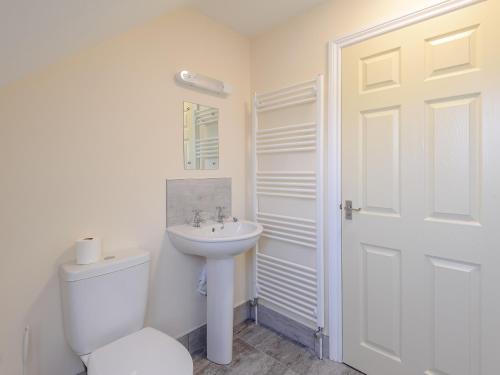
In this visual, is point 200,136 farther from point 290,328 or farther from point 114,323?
point 290,328

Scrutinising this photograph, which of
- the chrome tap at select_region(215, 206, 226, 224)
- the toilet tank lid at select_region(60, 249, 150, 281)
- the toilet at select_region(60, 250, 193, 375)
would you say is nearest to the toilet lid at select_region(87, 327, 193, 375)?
the toilet at select_region(60, 250, 193, 375)

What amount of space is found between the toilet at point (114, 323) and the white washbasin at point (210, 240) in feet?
0.96

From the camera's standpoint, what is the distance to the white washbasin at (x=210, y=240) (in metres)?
1.62

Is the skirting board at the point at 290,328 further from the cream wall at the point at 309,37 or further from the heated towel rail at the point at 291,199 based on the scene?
the cream wall at the point at 309,37

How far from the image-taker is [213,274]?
1.82 m

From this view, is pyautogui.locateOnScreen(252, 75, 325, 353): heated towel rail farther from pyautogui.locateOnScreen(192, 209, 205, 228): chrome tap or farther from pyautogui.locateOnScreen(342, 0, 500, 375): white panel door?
pyautogui.locateOnScreen(192, 209, 205, 228): chrome tap

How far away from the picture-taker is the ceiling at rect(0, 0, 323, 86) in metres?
0.77

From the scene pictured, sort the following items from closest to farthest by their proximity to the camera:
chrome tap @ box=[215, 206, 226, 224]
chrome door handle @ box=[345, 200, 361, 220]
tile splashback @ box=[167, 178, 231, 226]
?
chrome door handle @ box=[345, 200, 361, 220]
tile splashback @ box=[167, 178, 231, 226]
chrome tap @ box=[215, 206, 226, 224]

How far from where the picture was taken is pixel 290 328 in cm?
209

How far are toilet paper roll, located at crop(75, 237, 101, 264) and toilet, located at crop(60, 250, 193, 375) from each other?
4 centimetres

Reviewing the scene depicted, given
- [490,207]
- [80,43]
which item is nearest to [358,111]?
[490,207]

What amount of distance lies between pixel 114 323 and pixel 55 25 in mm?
1312

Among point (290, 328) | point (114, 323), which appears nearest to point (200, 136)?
point (114, 323)

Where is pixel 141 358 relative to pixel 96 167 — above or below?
below
